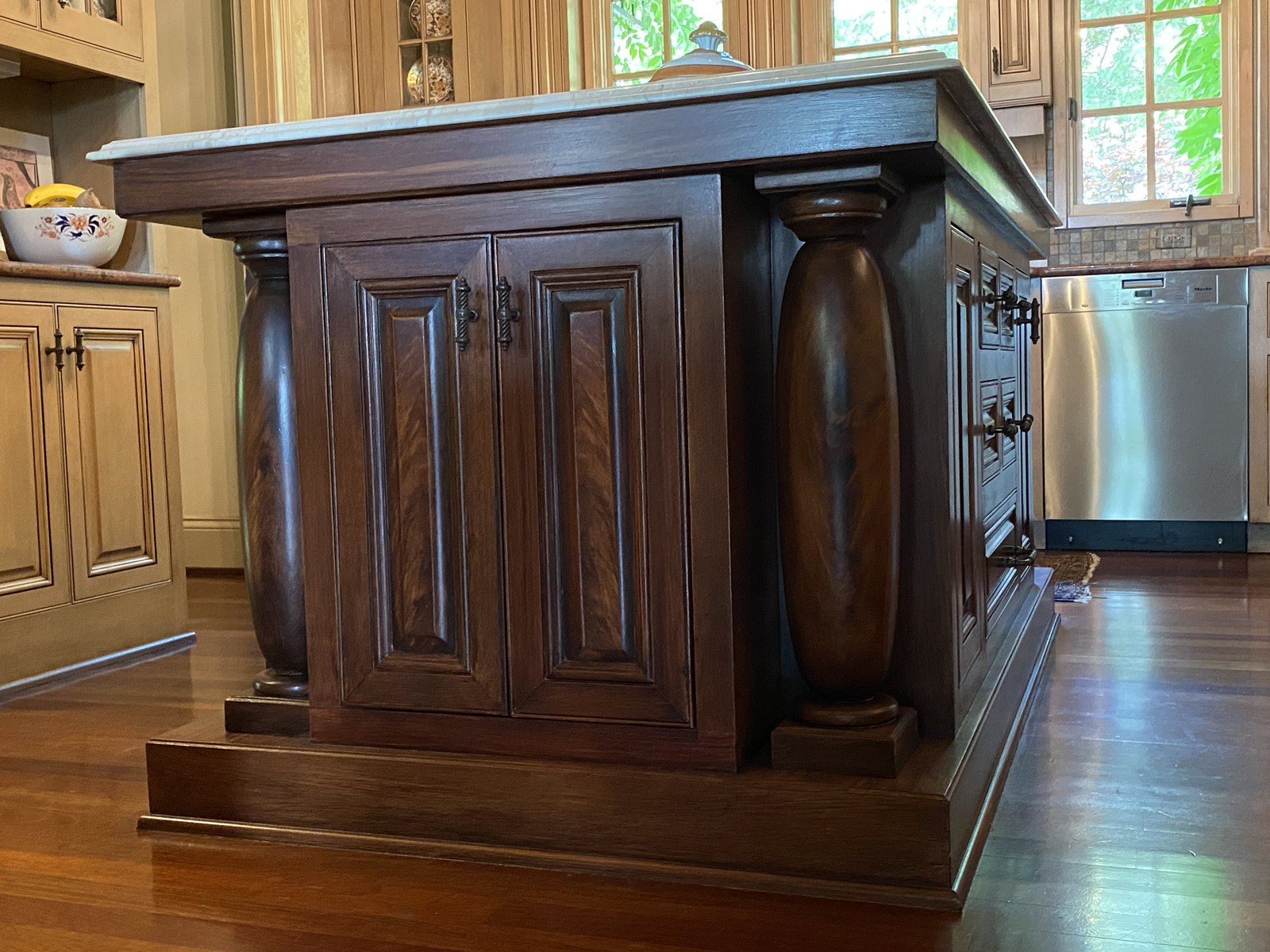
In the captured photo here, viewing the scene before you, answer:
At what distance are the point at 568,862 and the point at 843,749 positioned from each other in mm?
350

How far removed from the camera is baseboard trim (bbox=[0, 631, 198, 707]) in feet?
8.40

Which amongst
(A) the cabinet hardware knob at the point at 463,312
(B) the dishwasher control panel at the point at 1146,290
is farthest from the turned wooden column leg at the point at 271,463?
(B) the dishwasher control panel at the point at 1146,290

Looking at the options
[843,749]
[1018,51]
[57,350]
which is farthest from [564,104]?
[1018,51]

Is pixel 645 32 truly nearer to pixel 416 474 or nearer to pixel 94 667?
pixel 94 667

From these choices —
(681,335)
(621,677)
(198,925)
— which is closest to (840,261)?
(681,335)

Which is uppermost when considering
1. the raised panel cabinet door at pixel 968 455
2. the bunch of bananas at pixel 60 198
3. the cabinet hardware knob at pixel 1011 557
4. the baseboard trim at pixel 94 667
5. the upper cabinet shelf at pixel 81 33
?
the upper cabinet shelf at pixel 81 33

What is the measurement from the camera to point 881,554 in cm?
140

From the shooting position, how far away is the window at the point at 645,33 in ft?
15.9

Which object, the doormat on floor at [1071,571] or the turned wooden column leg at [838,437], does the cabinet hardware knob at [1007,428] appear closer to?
the turned wooden column leg at [838,437]

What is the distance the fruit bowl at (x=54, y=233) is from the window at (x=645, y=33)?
2555 mm

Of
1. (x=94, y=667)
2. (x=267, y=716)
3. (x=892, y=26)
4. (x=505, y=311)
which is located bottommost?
(x=94, y=667)

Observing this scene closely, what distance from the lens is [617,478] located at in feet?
4.79

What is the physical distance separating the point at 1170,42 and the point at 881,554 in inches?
146

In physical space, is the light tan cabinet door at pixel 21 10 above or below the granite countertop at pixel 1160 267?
above
